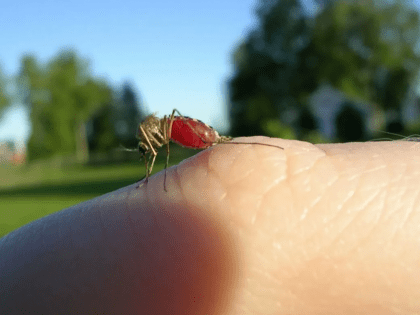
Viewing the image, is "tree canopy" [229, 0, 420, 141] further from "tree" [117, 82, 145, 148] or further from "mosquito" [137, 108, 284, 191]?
"tree" [117, 82, 145, 148]

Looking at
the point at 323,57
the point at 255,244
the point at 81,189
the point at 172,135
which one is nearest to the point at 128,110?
the point at 323,57

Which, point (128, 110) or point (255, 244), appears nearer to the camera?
point (255, 244)

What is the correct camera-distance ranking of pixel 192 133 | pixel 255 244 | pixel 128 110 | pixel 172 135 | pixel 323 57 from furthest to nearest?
1. pixel 128 110
2. pixel 323 57
3. pixel 172 135
4. pixel 192 133
5. pixel 255 244

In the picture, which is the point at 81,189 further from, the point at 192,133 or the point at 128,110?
the point at 128,110

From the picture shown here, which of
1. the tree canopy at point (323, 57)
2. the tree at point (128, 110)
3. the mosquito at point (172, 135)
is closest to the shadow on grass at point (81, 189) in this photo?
the tree canopy at point (323, 57)

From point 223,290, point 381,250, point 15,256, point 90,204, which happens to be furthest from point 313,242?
point 15,256

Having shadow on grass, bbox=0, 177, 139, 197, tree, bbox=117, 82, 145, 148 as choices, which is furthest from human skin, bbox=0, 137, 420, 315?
tree, bbox=117, 82, 145, 148

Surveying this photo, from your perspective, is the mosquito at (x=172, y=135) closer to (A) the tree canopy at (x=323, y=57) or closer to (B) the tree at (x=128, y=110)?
(A) the tree canopy at (x=323, y=57)

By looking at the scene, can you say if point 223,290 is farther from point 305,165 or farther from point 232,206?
point 305,165
